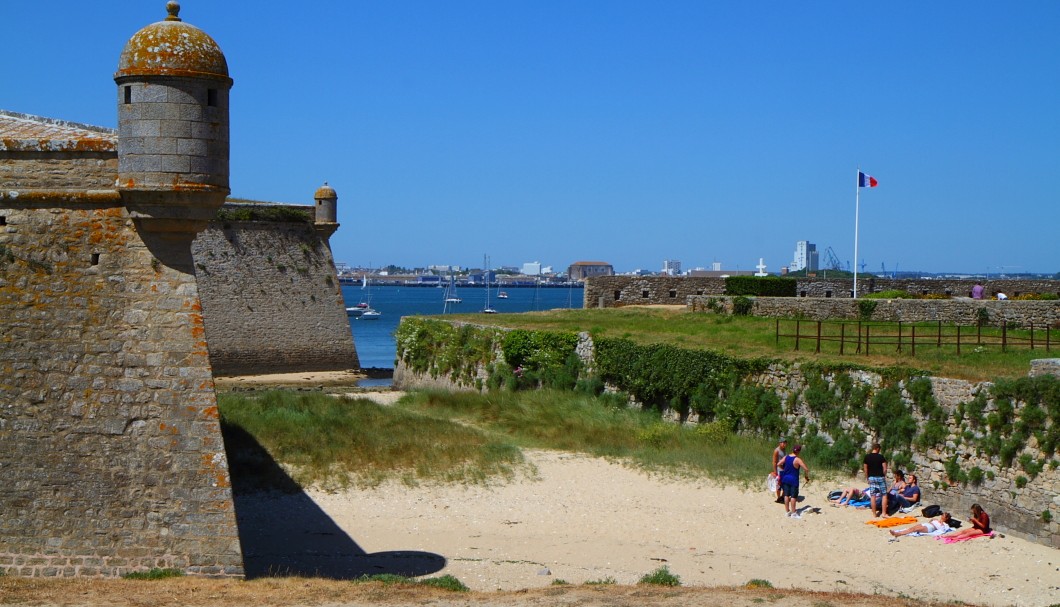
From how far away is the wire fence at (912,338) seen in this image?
2214cm

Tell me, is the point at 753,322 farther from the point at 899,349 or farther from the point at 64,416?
the point at 64,416

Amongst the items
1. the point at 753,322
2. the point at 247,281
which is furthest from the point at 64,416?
the point at 247,281

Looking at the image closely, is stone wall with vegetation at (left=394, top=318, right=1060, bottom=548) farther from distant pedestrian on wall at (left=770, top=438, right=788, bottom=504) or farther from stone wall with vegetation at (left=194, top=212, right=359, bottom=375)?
stone wall with vegetation at (left=194, top=212, right=359, bottom=375)

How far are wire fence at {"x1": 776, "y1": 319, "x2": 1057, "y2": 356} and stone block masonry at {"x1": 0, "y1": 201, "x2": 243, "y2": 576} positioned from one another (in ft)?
44.1

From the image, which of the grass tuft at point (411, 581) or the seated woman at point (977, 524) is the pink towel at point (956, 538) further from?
the grass tuft at point (411, 581)

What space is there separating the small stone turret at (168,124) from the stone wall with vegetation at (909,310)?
20972 millimetres

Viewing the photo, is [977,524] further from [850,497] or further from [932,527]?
[850,497]

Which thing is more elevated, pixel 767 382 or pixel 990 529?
pixel 767 382

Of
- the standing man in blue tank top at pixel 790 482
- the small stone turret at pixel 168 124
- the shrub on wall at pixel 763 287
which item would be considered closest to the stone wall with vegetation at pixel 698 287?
the shrub on wall at pixel 763 287

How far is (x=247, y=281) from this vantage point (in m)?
39.1

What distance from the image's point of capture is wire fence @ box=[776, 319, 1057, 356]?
72.6 feet

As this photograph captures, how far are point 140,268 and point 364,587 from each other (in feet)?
13.8

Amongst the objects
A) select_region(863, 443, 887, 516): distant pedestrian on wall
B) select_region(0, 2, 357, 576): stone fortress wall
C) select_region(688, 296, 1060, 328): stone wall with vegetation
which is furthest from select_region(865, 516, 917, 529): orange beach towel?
select_region(688, 296, 1060, 328): stone wall with vegetation

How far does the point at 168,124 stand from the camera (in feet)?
38.8
